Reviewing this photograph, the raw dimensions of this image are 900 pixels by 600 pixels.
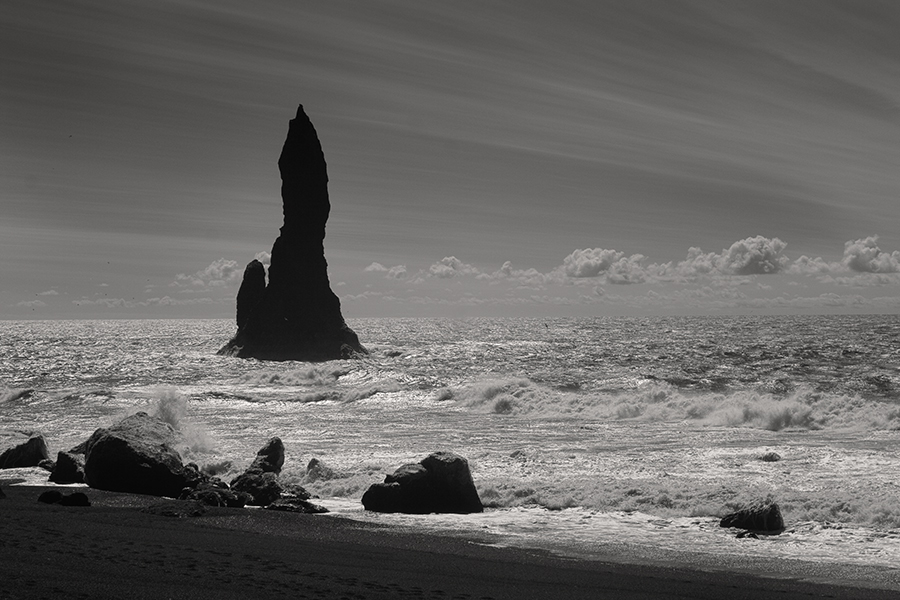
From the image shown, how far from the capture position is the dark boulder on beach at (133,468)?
44.7 feet

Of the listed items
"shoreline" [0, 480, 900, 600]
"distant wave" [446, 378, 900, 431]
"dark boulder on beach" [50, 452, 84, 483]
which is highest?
"shoreline" [0, 480, 900, 600]

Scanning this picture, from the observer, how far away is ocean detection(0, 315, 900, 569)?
1146 cm

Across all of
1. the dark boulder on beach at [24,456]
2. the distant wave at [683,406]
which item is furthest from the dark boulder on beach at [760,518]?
the distant wave at [683,406]

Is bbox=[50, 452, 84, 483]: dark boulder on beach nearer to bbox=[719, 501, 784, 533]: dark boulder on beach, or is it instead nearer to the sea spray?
the sea spray

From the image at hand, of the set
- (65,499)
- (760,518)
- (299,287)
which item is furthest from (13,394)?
(299,287)

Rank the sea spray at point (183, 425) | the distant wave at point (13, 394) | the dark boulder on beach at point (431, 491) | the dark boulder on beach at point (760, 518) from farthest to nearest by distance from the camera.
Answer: the distant wave at point (13, 394) < the sea spray at point (183, 425) < the dark boulder on beach at point (431, 491) < the dark boulder on beach at point (760, 518)

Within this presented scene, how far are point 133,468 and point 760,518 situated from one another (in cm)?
1074

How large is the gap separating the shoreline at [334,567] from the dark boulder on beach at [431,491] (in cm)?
164

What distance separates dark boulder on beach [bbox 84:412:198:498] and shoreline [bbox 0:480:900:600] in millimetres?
2530

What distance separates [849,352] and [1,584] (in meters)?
65.4

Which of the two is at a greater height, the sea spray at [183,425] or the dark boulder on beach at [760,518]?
the dark boulder on beach at [760,518]

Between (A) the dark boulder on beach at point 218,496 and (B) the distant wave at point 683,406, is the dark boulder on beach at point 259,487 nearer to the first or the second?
(A) the dark boulder on beach at point 218,496

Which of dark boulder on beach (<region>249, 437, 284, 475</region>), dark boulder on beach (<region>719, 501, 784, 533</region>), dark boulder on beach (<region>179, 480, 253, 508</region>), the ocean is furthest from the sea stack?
dark boulder on beach (<region>719, 501, 784, 533</region>)

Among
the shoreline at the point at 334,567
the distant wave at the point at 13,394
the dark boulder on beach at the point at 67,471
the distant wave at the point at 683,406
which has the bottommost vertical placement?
the distant wave at the point at 13,394
